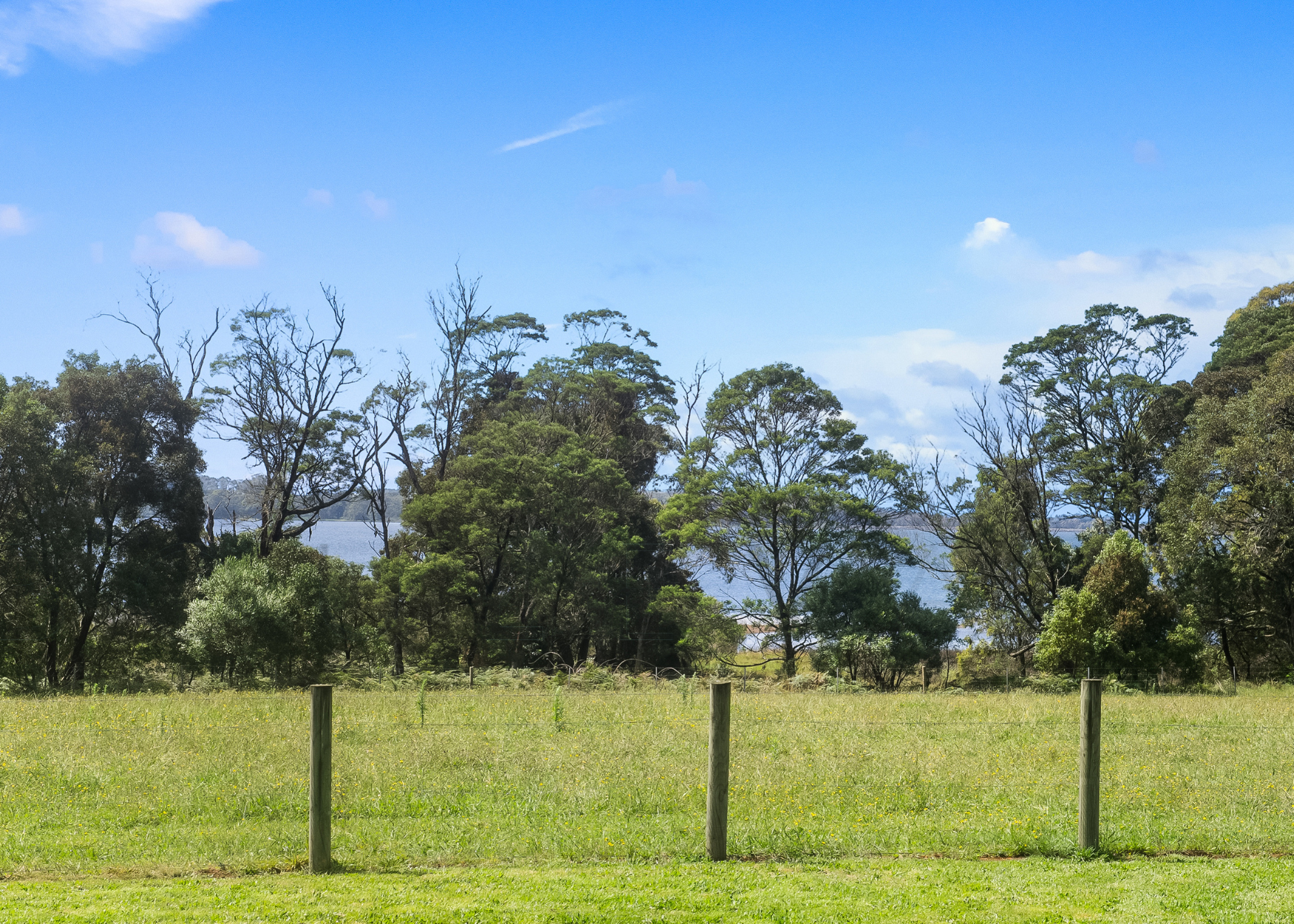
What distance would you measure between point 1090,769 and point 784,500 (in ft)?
100

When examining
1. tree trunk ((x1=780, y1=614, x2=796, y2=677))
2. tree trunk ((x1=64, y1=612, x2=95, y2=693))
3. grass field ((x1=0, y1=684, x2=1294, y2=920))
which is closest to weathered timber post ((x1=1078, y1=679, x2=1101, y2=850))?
grass field ((x1=0, y1=684, x2=1294, y2=920))

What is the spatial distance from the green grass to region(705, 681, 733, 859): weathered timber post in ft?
0.78

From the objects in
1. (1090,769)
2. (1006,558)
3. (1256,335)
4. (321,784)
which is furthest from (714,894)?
(1256,335)

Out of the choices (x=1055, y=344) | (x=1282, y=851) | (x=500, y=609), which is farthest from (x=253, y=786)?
(x=1055, y=344)

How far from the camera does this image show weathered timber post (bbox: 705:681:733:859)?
7.34 meters

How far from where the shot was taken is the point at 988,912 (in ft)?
19.7

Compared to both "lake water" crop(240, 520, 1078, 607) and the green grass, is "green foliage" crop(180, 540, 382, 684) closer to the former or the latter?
"lake water" crop(240, 520, 1078, 607)

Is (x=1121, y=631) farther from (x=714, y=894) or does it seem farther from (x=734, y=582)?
(x=734, y=582)

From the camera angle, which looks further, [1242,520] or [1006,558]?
[1006,558]

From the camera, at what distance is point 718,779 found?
736 centimetres

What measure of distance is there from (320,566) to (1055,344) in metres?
32.9

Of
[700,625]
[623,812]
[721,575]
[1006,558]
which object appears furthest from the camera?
[721,575]

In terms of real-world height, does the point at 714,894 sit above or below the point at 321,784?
below

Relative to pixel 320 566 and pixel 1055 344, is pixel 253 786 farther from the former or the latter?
pixel 1055 344
